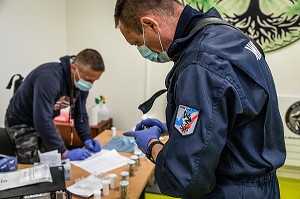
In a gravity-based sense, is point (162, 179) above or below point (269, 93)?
below

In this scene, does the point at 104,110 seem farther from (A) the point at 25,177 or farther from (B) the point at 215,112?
(B) the point at 215,112

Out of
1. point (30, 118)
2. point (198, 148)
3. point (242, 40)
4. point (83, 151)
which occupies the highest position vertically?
point (242, 40)

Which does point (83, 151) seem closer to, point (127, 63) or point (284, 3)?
point (127, 63)

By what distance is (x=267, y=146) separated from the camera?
90 centimetres

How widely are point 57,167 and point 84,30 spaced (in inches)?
75.1

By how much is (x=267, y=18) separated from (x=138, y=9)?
190 cm

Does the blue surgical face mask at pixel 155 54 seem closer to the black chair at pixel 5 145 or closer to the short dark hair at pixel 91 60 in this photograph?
the short dark hair at pixel 91 60

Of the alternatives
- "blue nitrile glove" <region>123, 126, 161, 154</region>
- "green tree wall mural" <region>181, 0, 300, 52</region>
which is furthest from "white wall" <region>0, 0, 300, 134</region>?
"blue nitrile glove" <region>123, 126, 161, 154</region>

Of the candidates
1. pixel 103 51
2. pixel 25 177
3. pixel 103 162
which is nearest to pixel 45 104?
pixel 103 162

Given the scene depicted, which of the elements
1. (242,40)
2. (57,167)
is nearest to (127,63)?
(57,167)

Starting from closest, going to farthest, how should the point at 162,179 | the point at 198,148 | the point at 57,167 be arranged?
the point at 198,148 < the point at 162,179 < the point at 57,167

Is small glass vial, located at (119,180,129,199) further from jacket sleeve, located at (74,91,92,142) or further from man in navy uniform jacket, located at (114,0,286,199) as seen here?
jacket sleeve, located at (74,91,92,142)

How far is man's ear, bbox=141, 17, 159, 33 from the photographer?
3.06 ft

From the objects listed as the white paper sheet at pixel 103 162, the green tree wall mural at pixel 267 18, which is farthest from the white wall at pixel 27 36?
the green tree wall mural at pixel 267 18
